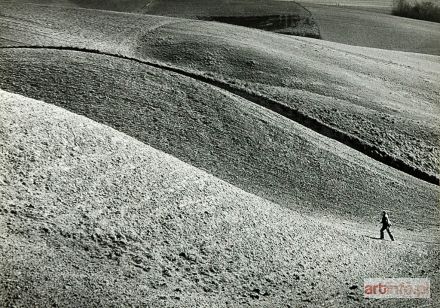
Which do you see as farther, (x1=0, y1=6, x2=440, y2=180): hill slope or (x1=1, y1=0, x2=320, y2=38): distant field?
(x1=1, y1=0, x2=320, y2=38): distant field

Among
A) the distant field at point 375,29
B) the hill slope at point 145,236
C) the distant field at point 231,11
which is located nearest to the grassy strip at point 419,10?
the distant field at point 375,29

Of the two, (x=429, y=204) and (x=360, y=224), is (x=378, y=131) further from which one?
(x=360, y=224)

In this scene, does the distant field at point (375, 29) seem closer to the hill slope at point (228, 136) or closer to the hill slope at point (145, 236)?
the hill slope at point (228, 136)

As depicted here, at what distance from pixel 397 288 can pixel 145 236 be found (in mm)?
5230

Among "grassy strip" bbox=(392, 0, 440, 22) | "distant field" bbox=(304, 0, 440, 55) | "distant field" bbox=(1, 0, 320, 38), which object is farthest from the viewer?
"grassy strip" bbox=(392, 0, 440, 22)

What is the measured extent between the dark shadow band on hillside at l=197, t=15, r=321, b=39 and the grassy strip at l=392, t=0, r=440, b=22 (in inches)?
485

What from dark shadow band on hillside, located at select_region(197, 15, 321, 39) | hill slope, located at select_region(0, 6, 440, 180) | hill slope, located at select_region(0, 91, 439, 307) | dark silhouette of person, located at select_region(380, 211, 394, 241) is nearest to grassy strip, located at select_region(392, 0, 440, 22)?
dark shadow band on hillside, located at select_region(197, 15, 321, 39)

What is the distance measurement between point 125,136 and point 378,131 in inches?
342

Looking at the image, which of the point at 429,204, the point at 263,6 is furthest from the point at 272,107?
the point at 263,6

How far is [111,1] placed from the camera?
3803cm

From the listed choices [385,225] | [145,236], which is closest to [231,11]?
[385,225]

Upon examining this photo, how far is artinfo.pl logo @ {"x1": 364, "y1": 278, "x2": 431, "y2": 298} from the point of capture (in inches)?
434

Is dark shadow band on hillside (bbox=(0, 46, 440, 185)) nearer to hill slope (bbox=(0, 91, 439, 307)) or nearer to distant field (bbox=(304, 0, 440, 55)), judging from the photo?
hill slope (bbox=(0, 91, 439, 307))

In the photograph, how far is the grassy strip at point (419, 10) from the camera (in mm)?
44188
